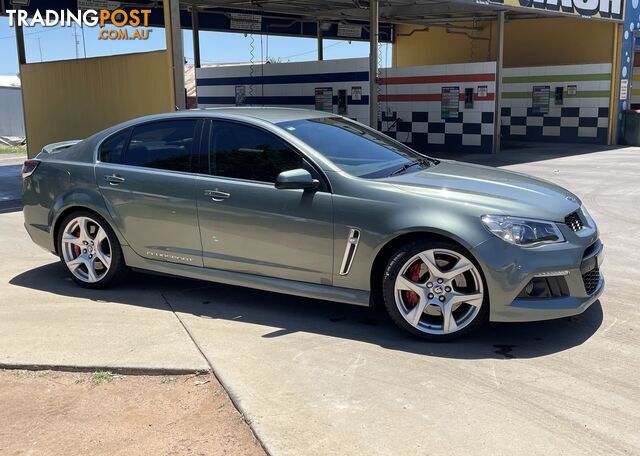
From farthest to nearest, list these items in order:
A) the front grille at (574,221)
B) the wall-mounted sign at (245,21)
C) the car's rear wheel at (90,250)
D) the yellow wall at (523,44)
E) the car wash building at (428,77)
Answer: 1. the wall-mounted sign at (245,21)
2. the yellow wall at (523,44)
3. the car wash building at (428,77)
4. the car's rear wheel at (90,250)
5. the front grille at (574,221)

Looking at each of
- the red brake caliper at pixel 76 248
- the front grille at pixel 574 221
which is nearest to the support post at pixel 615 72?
the front grille at pixel 574 221

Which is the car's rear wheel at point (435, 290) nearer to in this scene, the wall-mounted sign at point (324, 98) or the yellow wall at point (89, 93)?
the yellow wall at point (89, 93)

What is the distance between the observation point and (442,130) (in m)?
16.0

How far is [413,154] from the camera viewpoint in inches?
206

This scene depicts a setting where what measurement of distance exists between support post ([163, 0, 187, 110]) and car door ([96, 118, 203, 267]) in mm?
4106

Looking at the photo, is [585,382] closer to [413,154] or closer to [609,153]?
[413,154]

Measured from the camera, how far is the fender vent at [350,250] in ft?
13.6

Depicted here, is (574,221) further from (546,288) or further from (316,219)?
(316,219)

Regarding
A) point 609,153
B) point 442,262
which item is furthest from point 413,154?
point 609,153

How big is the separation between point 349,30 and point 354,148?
1831 centimetres

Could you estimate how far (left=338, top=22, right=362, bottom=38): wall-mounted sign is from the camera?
851 inches

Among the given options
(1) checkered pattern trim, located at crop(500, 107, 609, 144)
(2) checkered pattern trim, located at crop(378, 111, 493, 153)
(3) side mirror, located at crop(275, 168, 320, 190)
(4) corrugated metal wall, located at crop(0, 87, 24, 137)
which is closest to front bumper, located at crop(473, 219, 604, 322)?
(3) side mirror, located at crop(275, 168, 320, 190)

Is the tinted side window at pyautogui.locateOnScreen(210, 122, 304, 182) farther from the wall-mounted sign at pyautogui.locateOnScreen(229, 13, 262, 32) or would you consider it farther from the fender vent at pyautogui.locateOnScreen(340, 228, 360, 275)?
the wall-mounted sign at pyautogui.locateOnScreen(229, 13, 262, 32)

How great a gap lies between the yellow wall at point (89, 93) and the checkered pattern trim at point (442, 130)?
7799mm
